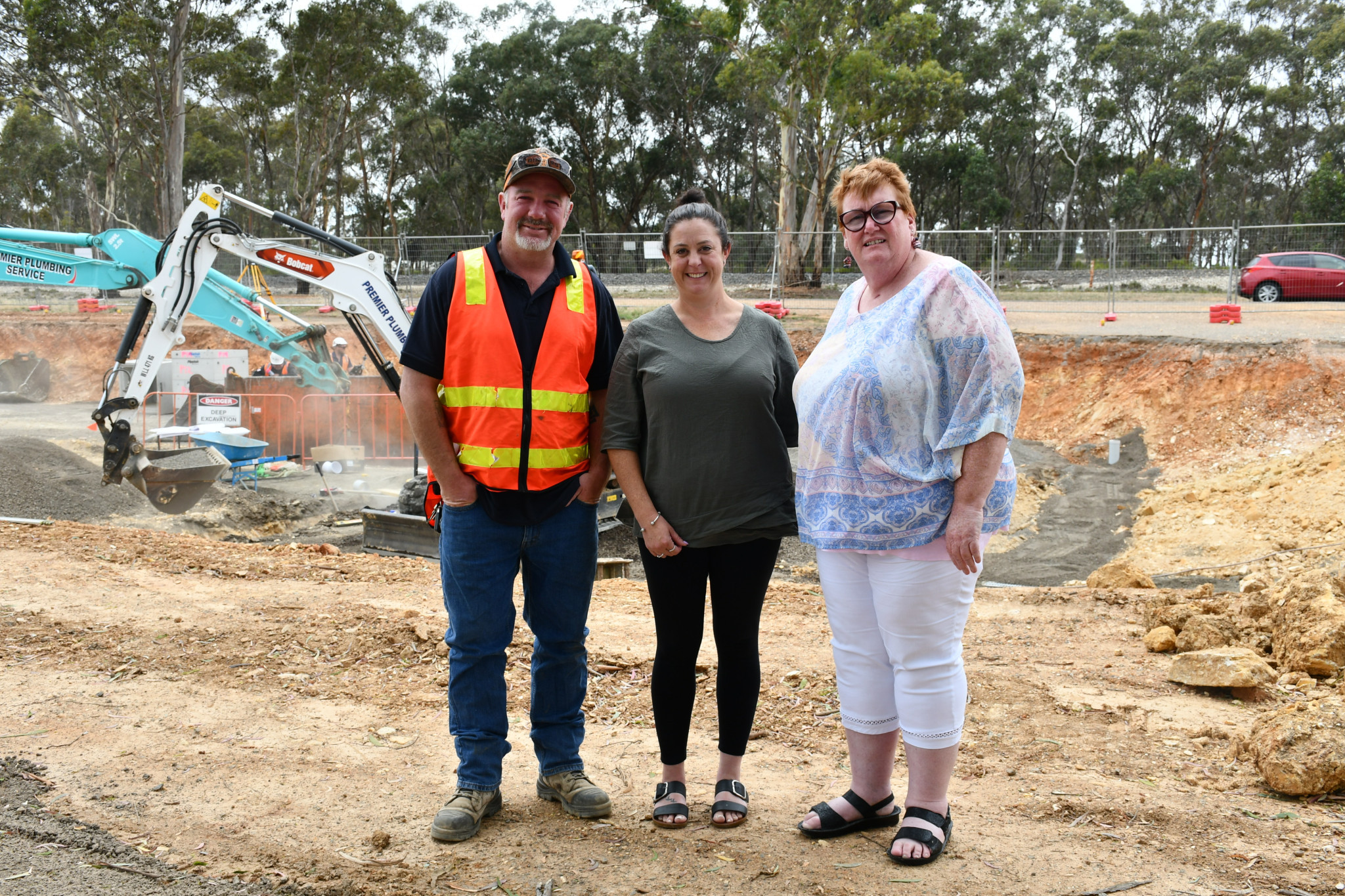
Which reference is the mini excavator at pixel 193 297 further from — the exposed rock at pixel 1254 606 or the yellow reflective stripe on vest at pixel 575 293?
the exposed rock at pixel 1254 606

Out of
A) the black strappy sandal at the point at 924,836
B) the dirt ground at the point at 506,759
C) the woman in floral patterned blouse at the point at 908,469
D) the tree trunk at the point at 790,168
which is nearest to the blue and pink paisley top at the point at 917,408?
the woman in floral patterned blouse at the point at 908,469

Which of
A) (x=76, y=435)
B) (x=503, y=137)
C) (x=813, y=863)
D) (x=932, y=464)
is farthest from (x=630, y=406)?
(x=503, y=137)

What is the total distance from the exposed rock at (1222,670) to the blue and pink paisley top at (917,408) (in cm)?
251

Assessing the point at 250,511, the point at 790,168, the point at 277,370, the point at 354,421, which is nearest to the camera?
the point at 250,511

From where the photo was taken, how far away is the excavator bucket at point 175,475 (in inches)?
403

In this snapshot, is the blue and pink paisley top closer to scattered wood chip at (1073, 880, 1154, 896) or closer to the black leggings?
the black leggings

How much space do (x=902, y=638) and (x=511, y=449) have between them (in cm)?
129

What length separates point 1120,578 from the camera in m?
7.63

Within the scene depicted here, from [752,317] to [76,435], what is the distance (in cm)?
1777

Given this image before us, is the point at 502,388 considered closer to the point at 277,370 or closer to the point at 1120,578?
the point at 1120,578

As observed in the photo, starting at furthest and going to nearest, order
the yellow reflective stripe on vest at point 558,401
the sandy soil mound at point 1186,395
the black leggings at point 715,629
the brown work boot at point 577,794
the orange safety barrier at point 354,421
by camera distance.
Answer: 1. the orange safety barrier at point 354,421
2. the sandy soil mound at point 1186,395
3. the brown work boot at point 577,794
4. the yellow reflective stripe on vest at point 558,401
5. the black leggings at point 715,629

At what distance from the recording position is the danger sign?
14883 mm

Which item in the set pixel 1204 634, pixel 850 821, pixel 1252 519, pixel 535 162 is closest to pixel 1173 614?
pixel 1204 634

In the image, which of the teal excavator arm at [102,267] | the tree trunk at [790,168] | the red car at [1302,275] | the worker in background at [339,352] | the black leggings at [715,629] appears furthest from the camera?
the tree trunk at [790,168]
